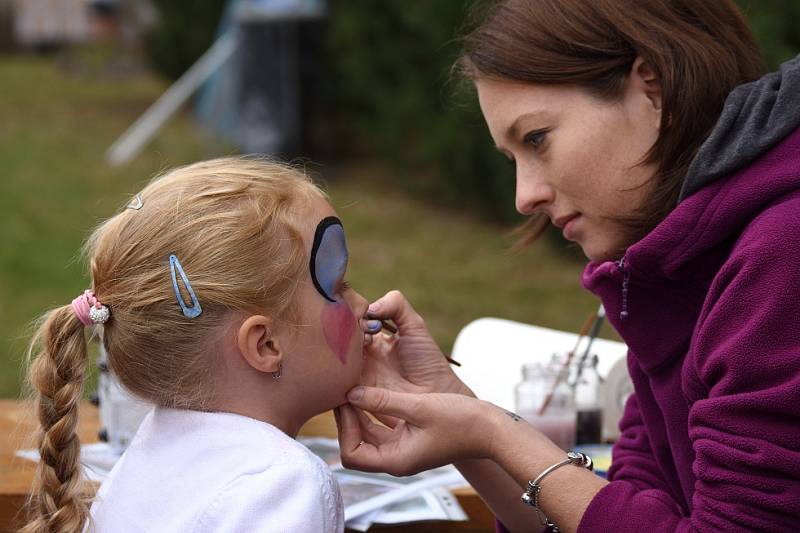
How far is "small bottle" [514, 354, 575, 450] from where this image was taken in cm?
260

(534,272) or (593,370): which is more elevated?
(593,370)

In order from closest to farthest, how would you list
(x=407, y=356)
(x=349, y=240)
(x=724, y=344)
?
(x=724, y=344) → (x=407, y=356) → (x=349, y=240)

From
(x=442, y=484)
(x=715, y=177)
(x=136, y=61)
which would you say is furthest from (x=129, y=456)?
(x=136, y=61)

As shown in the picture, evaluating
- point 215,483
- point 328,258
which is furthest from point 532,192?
point 215,483

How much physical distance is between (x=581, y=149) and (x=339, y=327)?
0.52m

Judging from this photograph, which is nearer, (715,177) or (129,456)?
(715,177)

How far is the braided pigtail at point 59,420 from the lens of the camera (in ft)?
6.20

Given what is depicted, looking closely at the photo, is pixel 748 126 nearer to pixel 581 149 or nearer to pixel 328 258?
pixel 581 149

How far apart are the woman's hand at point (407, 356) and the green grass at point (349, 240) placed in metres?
2.64

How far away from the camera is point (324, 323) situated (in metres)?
2.01

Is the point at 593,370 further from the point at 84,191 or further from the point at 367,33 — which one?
the point at 84,191

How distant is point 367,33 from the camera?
9156mm

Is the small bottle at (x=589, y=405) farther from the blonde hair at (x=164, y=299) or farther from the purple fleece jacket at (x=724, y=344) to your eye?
the blonde hair at (x=164, y=299)

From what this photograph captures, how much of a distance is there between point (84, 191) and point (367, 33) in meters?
2.79
